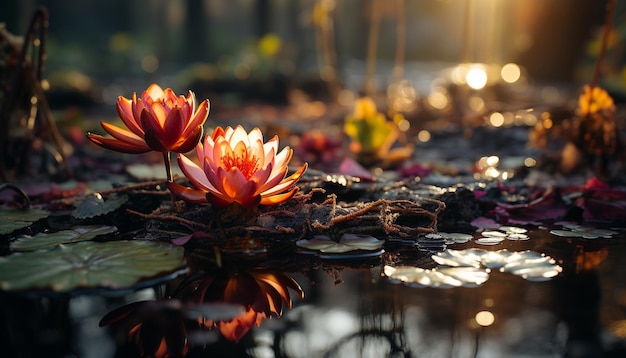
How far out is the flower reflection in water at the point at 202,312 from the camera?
1271 millimetres

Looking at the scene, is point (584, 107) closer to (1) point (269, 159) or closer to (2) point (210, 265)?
(1) point (269, 159)

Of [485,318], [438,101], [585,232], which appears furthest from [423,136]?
[485,318]

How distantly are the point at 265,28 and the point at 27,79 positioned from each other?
926 centimetres

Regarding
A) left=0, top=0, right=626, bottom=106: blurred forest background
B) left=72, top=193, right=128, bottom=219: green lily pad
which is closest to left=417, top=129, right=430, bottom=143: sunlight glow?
left=0, top=0, right=626, bottom=106: blurred forest background

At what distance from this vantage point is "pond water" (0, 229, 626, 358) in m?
1.25

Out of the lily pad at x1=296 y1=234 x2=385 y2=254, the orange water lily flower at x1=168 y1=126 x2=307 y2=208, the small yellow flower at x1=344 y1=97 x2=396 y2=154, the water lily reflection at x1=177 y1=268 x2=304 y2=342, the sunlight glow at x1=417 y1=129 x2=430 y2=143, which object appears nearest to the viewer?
the water lily reflection at x1=177 y1=268 x2=304 y2=342

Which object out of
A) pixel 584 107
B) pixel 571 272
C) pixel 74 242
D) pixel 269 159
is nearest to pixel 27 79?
pixel 74 242

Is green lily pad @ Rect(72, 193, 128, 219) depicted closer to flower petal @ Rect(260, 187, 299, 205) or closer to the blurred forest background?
flower petal @ Rect(260, 187, 299, 205)

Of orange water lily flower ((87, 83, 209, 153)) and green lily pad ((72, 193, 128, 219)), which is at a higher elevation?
orange water lily flower ((87, 83, 209, 153))

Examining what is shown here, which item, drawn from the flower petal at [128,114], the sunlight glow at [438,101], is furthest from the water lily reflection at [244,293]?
the sunlight glow at [438,101]

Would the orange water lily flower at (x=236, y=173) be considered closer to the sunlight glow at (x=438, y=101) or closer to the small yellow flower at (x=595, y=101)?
the small yellow flower at (x=595, y=101)

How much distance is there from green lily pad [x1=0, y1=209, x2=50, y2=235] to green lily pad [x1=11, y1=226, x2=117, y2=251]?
6cm

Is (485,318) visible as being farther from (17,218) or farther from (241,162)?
(17,218)

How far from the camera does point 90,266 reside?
159 centimetres
